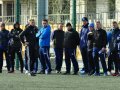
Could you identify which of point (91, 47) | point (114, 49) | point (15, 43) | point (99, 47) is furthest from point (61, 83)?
point (15, 43)

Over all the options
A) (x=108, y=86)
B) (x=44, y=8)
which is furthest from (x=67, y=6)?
(x=108, y=86)

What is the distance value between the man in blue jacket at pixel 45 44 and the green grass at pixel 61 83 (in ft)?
7.72

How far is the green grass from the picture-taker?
1552 centimetres

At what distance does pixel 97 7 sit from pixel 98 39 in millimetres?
31873

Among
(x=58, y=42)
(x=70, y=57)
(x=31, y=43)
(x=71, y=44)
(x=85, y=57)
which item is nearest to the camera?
(x=31, y=43)

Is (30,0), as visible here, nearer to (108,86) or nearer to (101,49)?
(101,49)

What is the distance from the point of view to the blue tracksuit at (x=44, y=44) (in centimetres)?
2131

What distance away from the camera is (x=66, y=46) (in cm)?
2112

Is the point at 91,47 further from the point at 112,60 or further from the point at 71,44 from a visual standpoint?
the point at 71,44

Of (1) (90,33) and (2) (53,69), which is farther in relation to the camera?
(2) (53,69)

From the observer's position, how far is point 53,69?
2306cm

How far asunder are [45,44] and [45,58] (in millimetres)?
518

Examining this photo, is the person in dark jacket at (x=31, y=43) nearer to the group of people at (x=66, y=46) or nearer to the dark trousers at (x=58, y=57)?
the group of people at (x=66, y=46)

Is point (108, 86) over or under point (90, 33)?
under
